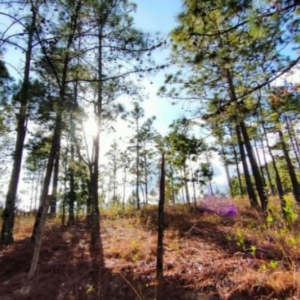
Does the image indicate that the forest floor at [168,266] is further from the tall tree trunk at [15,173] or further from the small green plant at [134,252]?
the tall tree trunk at [15,173]

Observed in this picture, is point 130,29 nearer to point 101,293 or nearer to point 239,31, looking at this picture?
point 239,31

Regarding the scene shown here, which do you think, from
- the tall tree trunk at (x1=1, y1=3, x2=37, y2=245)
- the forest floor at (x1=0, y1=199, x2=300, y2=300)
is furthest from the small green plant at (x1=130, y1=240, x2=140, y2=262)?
the tall tree trunk at (x1=1, y1=3, x2=37, y2=245)

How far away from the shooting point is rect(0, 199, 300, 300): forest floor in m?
3.66

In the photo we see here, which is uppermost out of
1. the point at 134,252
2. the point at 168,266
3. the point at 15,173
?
the point at 15,173

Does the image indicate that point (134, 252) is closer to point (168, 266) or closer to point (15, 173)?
point (168, 266)

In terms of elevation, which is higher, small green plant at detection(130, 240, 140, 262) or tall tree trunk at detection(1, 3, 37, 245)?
tall tree trunk at detection(1, 3, 37, 245)

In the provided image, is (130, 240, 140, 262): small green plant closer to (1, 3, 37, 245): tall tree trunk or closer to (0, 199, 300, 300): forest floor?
(0, 199, 300, 300): forest floor

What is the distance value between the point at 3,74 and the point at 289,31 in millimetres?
6880

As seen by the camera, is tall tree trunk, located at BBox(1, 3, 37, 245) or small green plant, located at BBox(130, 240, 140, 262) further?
tall tree trunk, located at BBox(1, 3, 37, 245)

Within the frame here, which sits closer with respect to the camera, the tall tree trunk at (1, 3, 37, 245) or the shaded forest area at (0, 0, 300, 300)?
the shaded forest area at (0, 0, 300, 300)

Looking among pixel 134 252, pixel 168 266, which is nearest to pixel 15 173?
pixel 134 252

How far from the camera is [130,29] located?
609 centimetres

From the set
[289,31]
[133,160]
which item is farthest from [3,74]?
[133,160]

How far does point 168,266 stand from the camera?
15.9 ft
